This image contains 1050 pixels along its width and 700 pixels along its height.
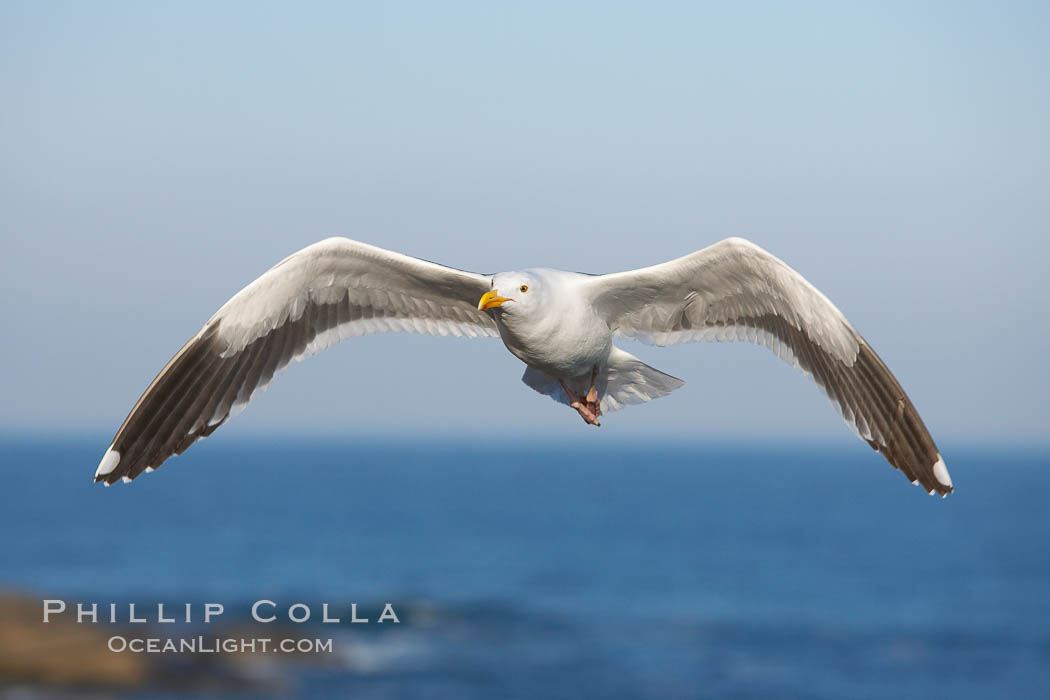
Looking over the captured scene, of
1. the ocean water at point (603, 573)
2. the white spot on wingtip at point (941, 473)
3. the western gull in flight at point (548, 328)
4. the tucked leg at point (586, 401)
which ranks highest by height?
the western gull in flight at point (548, 328)

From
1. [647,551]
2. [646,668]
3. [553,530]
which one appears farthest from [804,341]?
[553,530]

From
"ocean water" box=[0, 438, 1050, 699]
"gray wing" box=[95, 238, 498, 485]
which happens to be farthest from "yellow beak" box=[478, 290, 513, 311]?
"ocean water" box=[0, 438, 1050, 699]

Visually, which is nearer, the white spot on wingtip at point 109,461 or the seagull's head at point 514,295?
the seagull's head at point 514,295

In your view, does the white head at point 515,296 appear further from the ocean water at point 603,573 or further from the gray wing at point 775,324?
the ocean water at point 603,573

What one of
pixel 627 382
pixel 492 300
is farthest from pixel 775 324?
pixel 492 300

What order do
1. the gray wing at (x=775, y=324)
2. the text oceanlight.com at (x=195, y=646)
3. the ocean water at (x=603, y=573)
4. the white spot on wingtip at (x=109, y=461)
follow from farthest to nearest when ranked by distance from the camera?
the ocean water at (x=603, y=573), the text oceanlight.com at (x=195, y=646), the white spot on wingtip at (x=109, y=461), the gray wing at (x=775, y=324)

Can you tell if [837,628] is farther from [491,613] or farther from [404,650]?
[404,650]

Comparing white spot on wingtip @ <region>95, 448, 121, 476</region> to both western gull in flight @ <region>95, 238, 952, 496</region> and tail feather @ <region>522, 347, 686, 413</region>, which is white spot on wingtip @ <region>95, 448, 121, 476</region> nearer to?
western gull in flight @ <region>95, 238, 952, 496</region>

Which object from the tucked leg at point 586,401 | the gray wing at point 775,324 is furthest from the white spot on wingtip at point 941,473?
the tucked leg at point 586,401

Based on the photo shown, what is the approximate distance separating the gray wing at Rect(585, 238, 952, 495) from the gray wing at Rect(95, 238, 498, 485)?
46.3 inches

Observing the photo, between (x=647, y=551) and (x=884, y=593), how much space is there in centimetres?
1651

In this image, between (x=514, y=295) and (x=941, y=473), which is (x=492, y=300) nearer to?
(x=514, y=295)

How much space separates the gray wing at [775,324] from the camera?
8.51 m

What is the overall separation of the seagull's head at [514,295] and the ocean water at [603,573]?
26.1 m
